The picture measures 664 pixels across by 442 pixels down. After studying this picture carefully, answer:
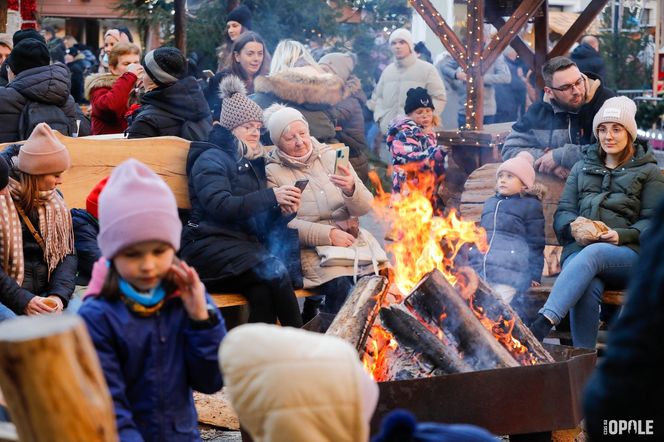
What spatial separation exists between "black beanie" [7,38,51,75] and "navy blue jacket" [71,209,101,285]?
266cm

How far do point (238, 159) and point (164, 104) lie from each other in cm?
100

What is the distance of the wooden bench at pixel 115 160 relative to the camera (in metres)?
7.59

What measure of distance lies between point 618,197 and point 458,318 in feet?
5.94

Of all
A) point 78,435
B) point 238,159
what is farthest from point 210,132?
point 78,435

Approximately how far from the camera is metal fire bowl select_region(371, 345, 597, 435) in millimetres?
5375

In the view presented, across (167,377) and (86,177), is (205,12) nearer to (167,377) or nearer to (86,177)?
(86,177)

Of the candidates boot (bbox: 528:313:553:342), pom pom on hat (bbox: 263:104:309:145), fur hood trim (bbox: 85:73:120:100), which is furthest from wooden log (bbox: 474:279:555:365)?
fur hood trim (bbox: 85:73:120:100)

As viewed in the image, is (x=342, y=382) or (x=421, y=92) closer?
(x=342, y=382)

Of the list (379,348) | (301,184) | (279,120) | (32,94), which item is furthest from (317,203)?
(32,94)

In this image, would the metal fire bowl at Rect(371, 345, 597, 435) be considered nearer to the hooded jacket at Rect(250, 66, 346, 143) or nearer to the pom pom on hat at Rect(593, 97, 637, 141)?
the pom pom on hat at Rect(593, 97, 637, 141)

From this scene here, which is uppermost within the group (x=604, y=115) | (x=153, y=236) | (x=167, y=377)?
(x=604, y=115)

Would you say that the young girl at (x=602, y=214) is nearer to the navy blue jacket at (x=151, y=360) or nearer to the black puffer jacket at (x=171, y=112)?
the black puffer jacket at (x=171, y=112)

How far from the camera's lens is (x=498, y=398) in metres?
5.47

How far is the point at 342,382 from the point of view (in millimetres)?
2830
